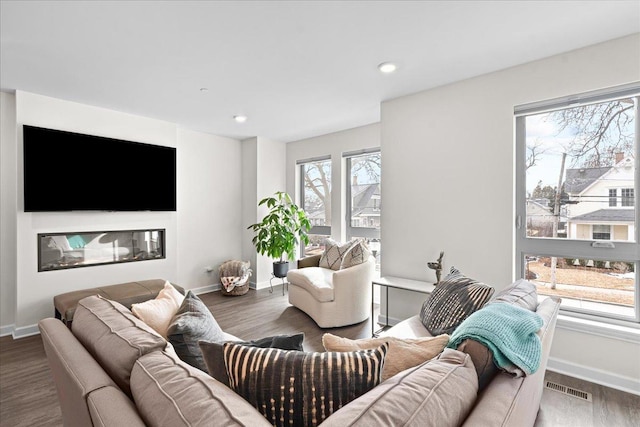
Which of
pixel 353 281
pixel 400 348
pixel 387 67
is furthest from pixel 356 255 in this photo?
pixel 400 348

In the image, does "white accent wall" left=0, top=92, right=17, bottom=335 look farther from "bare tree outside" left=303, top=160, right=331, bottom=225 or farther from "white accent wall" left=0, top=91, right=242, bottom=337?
"bare tree outside" left=303, top=160, right=331, bottom=225

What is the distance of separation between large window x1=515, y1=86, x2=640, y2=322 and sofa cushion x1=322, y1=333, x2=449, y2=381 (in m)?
1.97

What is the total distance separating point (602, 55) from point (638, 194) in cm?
102

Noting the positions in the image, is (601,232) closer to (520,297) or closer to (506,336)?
(520,297)

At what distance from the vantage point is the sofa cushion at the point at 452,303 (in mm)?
1768

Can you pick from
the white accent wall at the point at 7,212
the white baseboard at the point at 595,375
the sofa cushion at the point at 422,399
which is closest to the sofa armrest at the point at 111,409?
the sofa cushion at the point at 422,399

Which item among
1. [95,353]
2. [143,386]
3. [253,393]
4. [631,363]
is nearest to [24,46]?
[95,353]

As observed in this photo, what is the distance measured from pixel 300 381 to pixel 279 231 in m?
3.88

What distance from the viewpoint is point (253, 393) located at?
0.84 metres

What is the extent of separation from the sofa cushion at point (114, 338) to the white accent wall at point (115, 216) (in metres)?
2.49

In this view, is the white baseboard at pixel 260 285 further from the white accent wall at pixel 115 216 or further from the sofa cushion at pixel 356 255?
the sofa cushion at pixel 356 255

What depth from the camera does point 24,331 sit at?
10.3 ft

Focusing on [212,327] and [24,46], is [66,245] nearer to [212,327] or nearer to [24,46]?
[24,46]

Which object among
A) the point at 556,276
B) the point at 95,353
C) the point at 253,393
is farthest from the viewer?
the point at 556,276
